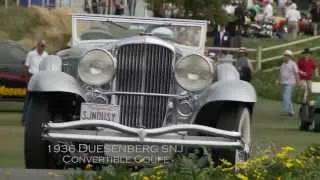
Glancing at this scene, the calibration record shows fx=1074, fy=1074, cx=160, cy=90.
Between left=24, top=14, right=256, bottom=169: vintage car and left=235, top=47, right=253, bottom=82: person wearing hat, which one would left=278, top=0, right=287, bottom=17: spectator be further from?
left=24, top=14, right=256, bottom=169: vintage car

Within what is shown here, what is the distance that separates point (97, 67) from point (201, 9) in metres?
13.8

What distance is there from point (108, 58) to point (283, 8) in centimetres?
4320

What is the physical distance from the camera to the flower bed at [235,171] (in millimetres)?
8695

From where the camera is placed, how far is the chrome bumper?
10.7 metres

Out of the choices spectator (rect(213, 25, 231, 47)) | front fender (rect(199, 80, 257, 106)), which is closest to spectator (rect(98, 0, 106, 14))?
spectator (rect(213, 25, 231, 47))

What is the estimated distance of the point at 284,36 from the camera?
4312cm

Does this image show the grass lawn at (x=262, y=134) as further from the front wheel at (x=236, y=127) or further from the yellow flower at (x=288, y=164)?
the yellow flower at (x=288, y=164)

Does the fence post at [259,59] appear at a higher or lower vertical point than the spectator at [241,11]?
lower

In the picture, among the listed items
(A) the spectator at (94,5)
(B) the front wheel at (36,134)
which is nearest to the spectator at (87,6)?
(A) the spectator at (94,5)

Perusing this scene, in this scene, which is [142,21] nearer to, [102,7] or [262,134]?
[262,134]

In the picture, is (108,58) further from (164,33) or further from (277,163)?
(277,163)

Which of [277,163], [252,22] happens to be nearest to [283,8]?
[252,22]

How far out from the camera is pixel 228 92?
11438 mm

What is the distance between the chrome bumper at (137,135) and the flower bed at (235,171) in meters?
1.57
